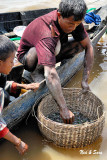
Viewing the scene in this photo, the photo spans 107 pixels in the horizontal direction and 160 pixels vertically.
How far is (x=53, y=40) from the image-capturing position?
2.17 m

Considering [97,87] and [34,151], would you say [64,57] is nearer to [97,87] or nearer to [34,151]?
[97,87]

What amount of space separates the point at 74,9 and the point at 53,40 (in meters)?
0.40

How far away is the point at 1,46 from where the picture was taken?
1.68 metres

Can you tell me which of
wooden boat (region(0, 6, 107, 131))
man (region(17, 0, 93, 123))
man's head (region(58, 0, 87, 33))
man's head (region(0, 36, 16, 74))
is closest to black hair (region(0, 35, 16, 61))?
man's head (region(0, 36, 16, 74))

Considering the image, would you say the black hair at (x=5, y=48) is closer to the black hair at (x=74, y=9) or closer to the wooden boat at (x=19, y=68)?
the wooden boat at (x=19, y=68)

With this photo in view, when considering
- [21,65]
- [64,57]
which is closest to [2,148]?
[21,65]

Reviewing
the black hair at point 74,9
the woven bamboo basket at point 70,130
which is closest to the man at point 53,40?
the black hair at point 74,9

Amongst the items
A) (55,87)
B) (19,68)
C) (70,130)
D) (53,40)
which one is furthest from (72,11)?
(70,130)

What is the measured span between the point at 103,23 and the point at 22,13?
196 cm

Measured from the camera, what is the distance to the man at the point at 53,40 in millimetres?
2037

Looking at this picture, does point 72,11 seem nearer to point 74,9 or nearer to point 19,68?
point 74,9

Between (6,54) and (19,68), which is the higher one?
(6,54)

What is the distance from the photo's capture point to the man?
2.04m

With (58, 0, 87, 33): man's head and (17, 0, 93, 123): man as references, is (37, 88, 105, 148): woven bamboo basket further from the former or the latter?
(58, 0, 87, 33): man's head
